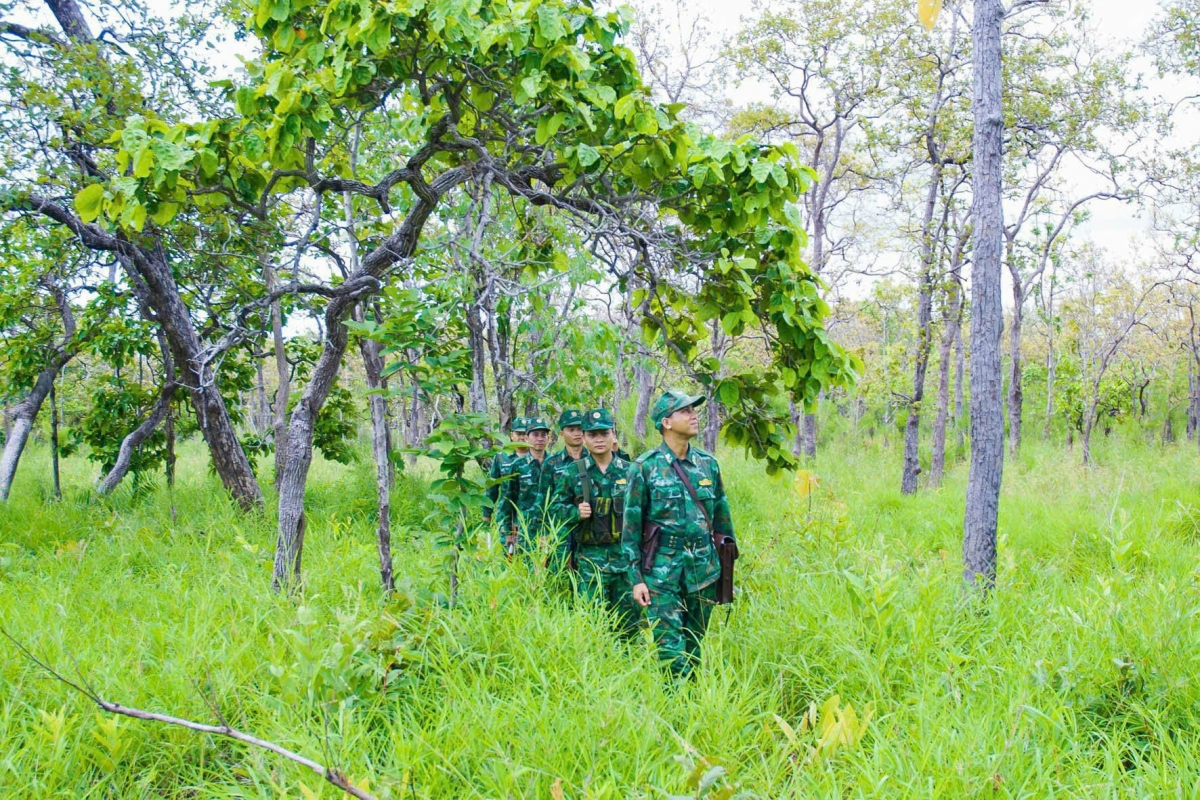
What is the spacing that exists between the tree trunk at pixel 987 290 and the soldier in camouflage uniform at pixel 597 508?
6.93ft

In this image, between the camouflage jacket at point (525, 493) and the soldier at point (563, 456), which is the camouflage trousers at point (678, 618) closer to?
the soldier at point (563, 456)

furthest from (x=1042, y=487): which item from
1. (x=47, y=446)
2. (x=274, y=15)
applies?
(x=47, y=446)

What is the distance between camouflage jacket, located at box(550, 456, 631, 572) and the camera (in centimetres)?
438

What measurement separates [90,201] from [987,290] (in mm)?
4624

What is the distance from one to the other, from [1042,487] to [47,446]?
2192 cm

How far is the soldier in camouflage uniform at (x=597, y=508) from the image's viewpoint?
4.30 metres

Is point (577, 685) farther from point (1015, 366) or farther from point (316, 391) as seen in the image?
point (1015, 366)

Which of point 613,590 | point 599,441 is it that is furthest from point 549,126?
point 613,590

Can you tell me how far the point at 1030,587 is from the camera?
4.88 meters

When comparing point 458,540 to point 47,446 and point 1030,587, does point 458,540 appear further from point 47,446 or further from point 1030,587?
point 47,446

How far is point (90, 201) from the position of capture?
294cm

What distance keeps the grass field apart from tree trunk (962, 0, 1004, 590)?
43cm

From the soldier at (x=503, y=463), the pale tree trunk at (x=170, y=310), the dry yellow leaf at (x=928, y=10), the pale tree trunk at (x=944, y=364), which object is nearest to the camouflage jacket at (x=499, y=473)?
the soldier at (x=503, y=463)

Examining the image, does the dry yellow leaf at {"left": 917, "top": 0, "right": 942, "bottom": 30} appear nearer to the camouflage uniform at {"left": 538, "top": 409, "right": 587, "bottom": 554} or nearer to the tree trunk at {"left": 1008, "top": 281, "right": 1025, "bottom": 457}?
the camouflage uniform at {"left": 538, "top": 409, "right": 587, "bottom": 554}
